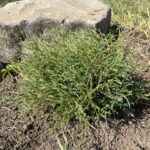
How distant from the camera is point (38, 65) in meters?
3.39

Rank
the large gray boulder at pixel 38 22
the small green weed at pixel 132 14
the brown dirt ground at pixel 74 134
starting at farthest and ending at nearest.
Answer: the small green weed at pixel 132 14
the large gray boulder at pixel 38 22
the brown dirt ground at pixel 74 134

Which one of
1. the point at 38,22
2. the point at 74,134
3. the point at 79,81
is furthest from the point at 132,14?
the point at 74,134

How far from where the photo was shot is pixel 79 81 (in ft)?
10.4

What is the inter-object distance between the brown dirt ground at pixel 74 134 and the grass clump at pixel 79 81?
0.10m

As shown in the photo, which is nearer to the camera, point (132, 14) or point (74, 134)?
point (74, 134)

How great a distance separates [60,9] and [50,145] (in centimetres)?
180

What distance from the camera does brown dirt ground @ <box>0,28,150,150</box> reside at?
310cm

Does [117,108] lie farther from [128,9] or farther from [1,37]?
[128,9]

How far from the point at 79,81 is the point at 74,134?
42 cm

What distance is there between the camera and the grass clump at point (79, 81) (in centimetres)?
313

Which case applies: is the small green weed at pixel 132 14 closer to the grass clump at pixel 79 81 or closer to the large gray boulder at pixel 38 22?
the large gray boulder at pixel 38 22

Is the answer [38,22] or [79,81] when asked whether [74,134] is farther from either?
[38,22]

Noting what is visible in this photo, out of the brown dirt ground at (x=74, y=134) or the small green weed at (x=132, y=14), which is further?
the small green weed at (x=132, y=14)

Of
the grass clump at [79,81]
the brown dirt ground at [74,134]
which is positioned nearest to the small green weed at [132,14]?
the grass clump at [79,81]
